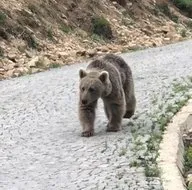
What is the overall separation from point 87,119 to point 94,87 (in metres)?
0.51

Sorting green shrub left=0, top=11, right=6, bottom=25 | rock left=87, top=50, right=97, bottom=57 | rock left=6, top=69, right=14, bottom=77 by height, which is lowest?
rock left=87, top=50, right=97, bottom=57

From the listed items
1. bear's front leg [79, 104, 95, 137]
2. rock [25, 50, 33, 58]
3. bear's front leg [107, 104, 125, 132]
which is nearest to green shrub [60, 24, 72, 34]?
rock [25, 50, 33, 58]

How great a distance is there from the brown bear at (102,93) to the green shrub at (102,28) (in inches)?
750

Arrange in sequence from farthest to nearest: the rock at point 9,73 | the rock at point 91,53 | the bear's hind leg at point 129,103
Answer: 1. the rock at point 91,53
2. the rock at point 9,73
3. the bear's hind leg at point 129,103

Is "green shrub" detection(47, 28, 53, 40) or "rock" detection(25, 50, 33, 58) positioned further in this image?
"green shrub" detection(47, 28, 53, 40)

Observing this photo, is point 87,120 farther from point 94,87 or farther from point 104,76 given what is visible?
point 104,76

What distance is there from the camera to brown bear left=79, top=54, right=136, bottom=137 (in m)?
9.53

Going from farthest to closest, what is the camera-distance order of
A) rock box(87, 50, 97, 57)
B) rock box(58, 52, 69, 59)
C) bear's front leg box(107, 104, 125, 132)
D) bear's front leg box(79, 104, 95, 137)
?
rock box(87, 50, 97, 57) → rock box(58, 52, 69, 59) → bear's front leg box(107, 104, 125, 132) → bear's front leg box(79, 104, 95, 137)

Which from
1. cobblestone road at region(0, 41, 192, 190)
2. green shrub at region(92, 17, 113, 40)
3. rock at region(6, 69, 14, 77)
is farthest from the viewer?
green shrub at region(92, 17, 113, 40)

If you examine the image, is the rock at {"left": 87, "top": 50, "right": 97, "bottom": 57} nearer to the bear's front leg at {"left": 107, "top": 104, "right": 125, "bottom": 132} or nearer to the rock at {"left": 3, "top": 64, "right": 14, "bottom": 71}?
the rock at {"left": 3, "top": 64, "right": 14, "bottom": 71}

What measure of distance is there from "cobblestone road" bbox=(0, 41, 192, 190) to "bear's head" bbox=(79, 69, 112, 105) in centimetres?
58

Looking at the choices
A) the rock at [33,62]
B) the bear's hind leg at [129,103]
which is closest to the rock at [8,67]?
the rock at [33,62]

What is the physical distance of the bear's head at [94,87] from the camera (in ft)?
Answer: 31.1

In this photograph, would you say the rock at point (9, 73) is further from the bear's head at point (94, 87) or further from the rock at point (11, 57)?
the bear's head at point (94, 87)
